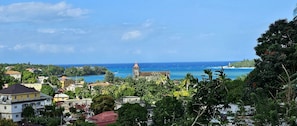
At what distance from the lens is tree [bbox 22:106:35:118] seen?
2238 cm

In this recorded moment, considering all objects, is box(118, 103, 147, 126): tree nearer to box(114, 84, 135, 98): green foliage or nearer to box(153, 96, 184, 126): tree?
box(153, 96, 184, 126): tree

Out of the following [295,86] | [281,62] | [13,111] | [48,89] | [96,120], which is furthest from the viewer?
[48,89]

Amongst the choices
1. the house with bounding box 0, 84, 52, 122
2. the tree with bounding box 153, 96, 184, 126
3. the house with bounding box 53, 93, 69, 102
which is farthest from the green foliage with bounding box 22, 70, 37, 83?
the tree with bounding box 153, 96, 184, 126

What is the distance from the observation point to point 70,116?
23688 millimetres

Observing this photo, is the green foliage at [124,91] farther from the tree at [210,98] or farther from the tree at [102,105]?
the tree at [210,98]

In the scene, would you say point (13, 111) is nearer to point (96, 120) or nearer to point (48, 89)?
point (96, 120)

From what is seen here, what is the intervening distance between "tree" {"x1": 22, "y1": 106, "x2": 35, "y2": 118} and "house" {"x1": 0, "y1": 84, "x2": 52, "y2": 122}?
0.58 metres

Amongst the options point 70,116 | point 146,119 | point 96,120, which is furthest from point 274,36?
point 70,116

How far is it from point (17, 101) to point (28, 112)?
1.45 metres

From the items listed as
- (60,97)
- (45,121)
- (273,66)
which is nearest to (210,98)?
(273,66)

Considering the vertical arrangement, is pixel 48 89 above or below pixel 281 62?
below

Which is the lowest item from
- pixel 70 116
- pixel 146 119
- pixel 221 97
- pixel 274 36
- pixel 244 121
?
pixel 70 116

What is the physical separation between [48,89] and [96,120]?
17151mm

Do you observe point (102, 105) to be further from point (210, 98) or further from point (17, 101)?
point (210, 98)
